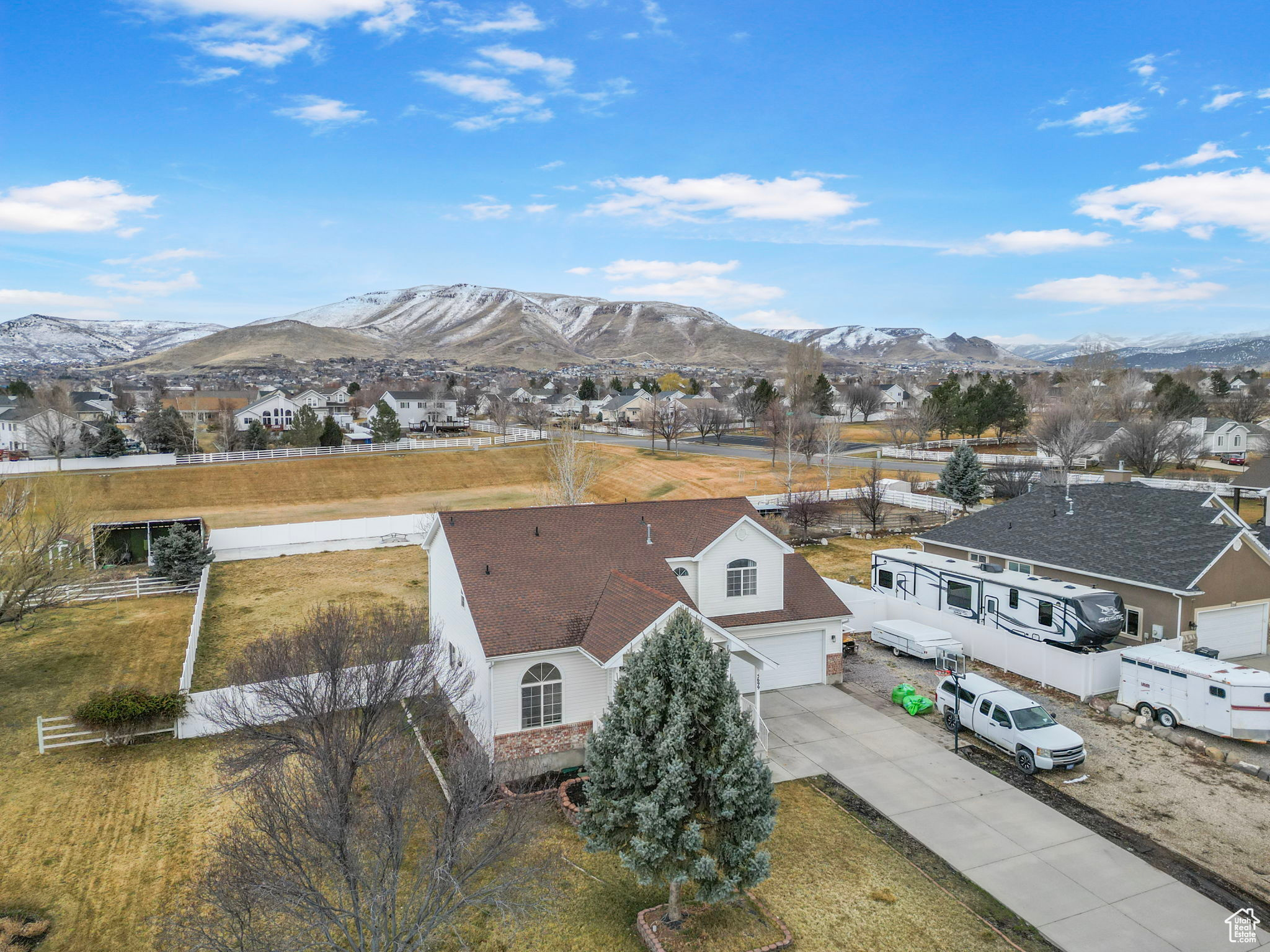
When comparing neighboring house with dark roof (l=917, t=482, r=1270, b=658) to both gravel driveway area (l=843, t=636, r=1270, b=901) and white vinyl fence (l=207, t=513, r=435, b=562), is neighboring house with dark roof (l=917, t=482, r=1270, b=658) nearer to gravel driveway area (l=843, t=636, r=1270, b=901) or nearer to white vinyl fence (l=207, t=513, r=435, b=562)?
gravel driveway area (l=843, t=636, r=1270, b=901)

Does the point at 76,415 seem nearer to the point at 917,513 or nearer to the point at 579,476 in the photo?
the point at 579,476

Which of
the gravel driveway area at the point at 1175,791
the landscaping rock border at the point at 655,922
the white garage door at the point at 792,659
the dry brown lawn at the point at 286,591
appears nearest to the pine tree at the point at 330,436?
the dry brown lawn at the point at 286,591

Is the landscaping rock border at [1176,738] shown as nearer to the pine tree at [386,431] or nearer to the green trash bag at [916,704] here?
the green trash bag at [916,704]

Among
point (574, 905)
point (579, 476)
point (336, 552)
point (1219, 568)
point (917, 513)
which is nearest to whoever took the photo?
point (574, 905)

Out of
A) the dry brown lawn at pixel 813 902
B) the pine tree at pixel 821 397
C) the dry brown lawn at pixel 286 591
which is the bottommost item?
the dry brown lawn at pixel 813 902

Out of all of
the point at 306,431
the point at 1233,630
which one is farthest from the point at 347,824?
the point at 306,431

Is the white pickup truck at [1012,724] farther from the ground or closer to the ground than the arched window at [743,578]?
closer to the ground

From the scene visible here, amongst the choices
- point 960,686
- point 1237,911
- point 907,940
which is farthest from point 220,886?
point 960,686
